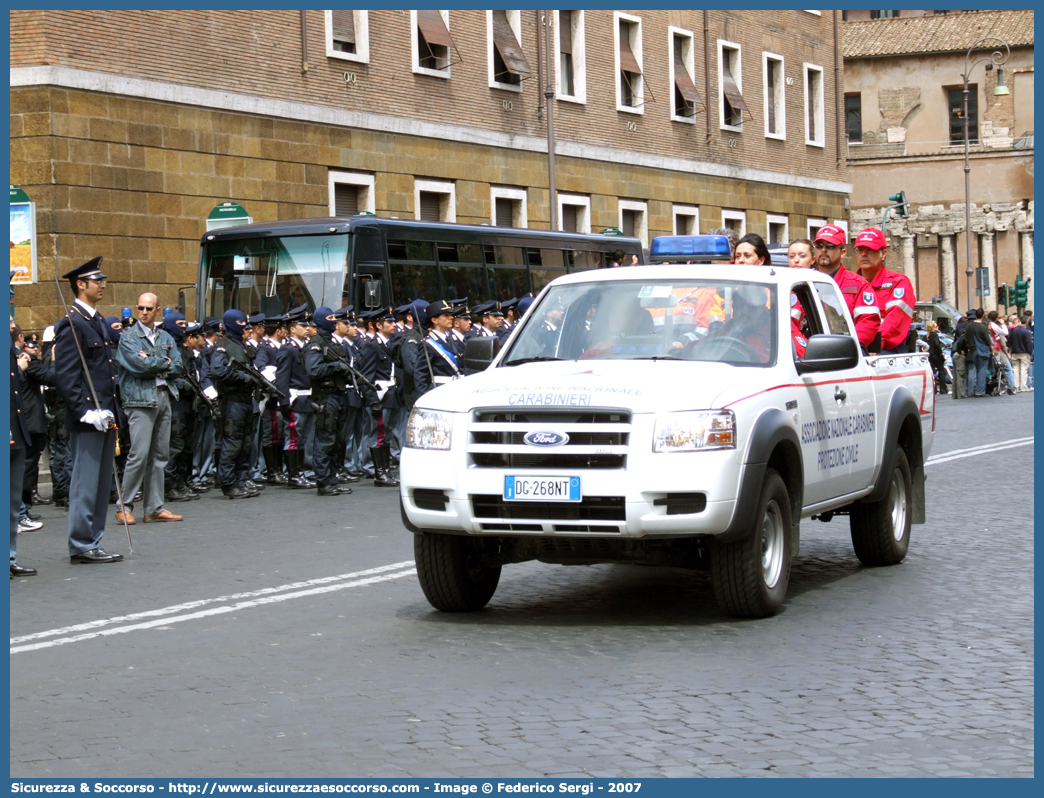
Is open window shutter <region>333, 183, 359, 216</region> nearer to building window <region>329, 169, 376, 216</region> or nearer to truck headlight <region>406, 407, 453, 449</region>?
building window <region>329, 169, 376, 216</region>

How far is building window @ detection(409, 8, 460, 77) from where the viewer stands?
1319 inches

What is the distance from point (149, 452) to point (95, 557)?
2730 millimetres

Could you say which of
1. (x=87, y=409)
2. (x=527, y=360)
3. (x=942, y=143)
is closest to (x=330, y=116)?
(x=87, y=409)

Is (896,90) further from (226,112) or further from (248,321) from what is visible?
(248,321)

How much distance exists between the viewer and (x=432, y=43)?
34.0 m

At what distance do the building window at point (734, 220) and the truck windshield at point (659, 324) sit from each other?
1413 inches

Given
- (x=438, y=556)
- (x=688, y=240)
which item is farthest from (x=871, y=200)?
(x=438, y=556)

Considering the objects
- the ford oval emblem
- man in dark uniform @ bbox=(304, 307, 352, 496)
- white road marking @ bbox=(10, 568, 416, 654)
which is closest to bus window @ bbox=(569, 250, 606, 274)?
man in dark uniform @ bbox=(304, 307, 352, 496)

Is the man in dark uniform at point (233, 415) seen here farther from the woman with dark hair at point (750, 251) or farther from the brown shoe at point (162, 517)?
the woman with dark hair at point (750, 251)

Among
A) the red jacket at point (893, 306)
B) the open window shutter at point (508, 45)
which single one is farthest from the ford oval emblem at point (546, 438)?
the open window shutter at point (508, 45)

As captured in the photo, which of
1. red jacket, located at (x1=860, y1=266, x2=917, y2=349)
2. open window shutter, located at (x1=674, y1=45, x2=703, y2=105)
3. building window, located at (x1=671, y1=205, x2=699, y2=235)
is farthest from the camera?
building window, located at (x1=671, y1=205, x2=699, y2=235)

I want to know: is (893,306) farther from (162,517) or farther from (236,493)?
(236,493)

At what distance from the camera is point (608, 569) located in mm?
11094

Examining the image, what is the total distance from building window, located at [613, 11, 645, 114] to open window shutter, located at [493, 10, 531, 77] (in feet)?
15.4
